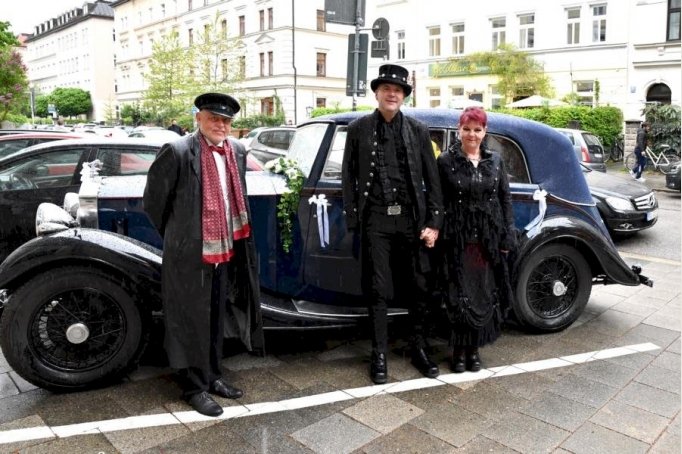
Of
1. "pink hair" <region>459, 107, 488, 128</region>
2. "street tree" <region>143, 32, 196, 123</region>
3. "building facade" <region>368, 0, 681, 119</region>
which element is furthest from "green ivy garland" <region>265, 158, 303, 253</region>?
"street tree" <region>143, 32, 196, 123</region>

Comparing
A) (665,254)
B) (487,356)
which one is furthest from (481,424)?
(665,254)

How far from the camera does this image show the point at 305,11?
50594 mm

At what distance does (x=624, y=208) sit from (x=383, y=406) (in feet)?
22.5

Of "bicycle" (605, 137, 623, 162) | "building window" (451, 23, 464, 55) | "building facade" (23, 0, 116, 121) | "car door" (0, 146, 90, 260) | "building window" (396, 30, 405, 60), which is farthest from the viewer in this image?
"building facade" (23, 0, 116, 121)

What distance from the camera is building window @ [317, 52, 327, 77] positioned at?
5197 centimetres

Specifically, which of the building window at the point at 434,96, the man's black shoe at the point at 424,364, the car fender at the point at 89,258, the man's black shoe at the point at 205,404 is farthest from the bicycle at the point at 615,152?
the man's black shoe at the point at 205,404

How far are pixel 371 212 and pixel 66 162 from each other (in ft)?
15.3

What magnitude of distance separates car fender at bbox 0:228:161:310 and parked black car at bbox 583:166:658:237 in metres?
7.32

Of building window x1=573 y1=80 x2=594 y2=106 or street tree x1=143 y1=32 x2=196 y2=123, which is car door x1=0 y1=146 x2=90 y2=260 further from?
street tree x1=143 y1=32 x2=196 y2=123

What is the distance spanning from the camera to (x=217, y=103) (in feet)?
11.9

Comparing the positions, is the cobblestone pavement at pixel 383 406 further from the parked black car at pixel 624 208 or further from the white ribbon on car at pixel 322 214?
the parked black car at pixel 624 208

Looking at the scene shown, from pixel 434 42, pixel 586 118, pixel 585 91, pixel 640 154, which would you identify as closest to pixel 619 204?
pixel 640 154

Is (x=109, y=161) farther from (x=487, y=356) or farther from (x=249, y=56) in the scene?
(x=249, y=56)

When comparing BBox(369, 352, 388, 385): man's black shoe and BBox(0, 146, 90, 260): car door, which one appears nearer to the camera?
BBox(369, 352, 388, 385): man's black shoe
